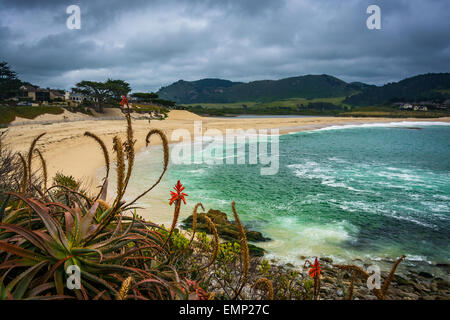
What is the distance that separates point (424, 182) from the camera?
53.7ft

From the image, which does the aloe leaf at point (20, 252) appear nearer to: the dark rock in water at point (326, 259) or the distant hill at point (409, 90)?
the dark rock in water at point (326, 259)

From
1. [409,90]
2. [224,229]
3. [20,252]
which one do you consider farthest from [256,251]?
[409,90]

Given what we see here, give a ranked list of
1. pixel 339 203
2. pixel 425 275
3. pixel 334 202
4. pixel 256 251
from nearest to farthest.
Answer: pixel 425 275, pixel 256 251, pixel 339 203, pixel 334 202

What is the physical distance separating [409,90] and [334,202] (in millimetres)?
192201

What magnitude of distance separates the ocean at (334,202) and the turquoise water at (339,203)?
28mm

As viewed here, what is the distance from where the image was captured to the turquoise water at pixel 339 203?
27.3ft

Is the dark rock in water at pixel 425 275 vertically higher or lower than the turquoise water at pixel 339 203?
lower

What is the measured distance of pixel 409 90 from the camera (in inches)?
6570

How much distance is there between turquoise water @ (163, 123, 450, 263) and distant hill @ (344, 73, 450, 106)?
140 meters

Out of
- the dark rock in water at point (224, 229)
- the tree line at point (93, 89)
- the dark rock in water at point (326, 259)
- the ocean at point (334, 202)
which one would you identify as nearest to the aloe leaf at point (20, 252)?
the dark rock in water at point (224, 229)

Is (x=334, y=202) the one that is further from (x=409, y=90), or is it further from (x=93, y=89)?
(x=409, y=90)

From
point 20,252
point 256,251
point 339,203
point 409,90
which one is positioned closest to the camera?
point 20,252

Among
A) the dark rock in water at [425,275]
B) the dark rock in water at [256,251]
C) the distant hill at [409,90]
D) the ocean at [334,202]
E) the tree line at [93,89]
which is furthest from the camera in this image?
the distant hill at [409,90]

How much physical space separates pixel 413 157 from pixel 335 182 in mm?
14308
